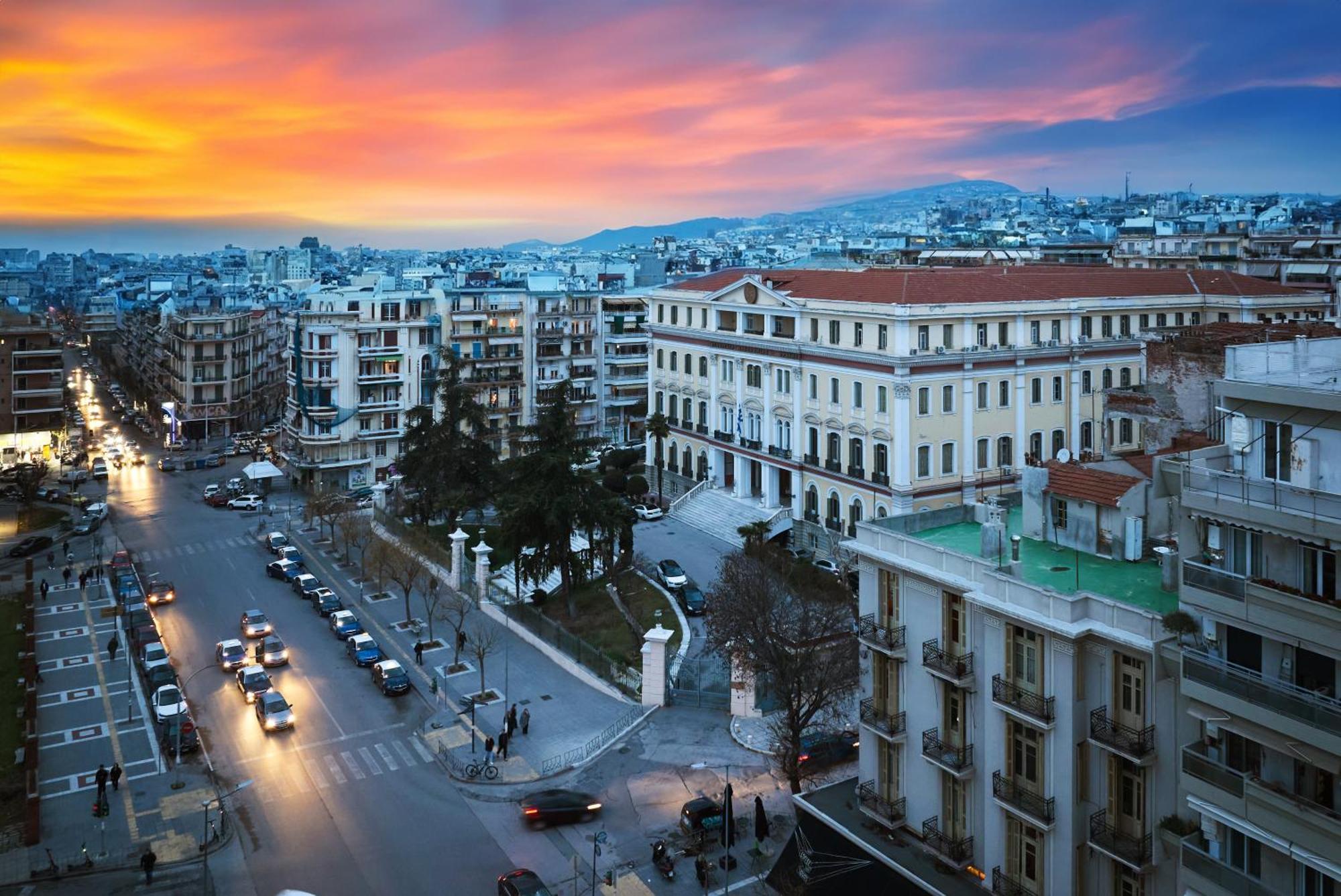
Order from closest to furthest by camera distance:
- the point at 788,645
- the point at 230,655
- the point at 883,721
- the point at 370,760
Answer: the point at 883,721
the point at 788,645
the point at 370,760
the point at 230,655

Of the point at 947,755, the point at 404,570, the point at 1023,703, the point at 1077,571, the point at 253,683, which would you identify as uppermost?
the point at 1077,571

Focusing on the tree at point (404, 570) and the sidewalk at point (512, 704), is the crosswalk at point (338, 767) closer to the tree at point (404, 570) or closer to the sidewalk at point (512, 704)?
the sidewalk at point (512, 704)

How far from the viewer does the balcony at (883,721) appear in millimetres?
24094

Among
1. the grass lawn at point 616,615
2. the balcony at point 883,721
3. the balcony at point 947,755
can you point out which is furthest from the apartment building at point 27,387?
the balcony at point 947,755

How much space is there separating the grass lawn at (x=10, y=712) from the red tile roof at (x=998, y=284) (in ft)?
127

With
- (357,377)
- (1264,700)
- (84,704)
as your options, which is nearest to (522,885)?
(1264,700)

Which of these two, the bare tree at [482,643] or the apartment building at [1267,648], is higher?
the apartment building at [1267,648]

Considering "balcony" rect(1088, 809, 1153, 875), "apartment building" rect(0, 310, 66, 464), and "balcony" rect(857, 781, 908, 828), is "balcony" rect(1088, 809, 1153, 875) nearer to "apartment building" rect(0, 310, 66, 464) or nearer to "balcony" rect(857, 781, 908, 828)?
"balcony" rect(857, 781, 908, 828)

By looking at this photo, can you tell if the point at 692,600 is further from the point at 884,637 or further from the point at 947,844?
the point at 947,844

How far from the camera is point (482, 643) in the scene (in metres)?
43.2

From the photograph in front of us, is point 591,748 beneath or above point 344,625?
beneath

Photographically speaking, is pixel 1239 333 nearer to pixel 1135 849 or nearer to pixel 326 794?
pixel 1135 849

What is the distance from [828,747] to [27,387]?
76.0 metres

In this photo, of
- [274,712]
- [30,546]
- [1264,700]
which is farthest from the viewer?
[30,546]
